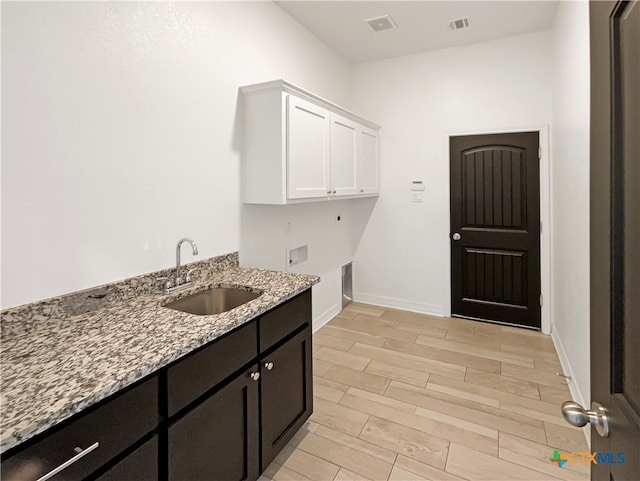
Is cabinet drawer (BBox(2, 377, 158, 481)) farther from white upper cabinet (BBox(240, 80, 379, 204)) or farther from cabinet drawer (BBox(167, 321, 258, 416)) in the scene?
white upper cabinet (BBox(240, 80, 379, 204))

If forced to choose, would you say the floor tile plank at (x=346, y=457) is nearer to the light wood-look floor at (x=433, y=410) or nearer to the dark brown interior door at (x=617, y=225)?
the light wood-look floor at (x=433, y=410)

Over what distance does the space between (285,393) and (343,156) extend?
Answer: 7.11 ft

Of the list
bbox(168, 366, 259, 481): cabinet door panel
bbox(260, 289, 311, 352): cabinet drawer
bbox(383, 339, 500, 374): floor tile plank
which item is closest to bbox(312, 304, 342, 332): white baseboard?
bbox(383, 339, 500, 374): floor tile plank

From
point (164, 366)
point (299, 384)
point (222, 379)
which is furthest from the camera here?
point (299, 384)

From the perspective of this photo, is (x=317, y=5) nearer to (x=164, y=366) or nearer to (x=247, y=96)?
(x=247, y=96)

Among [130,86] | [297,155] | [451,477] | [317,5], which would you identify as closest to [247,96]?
[297,155]

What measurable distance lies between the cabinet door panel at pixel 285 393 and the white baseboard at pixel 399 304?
2401 mm

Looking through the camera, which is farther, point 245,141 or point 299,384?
point 245,141

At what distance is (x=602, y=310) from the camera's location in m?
0.72

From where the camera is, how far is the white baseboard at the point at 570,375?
2.06 metres

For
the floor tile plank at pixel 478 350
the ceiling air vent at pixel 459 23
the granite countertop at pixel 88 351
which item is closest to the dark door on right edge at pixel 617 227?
the granite countertop at pixel 88 351

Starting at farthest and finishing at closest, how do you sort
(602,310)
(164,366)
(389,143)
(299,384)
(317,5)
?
1. (389,143)
2. (317,5)
3. (299,384)
4. (164,366)
5. (602,310)

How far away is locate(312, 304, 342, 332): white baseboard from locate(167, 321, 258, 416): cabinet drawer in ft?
6.85

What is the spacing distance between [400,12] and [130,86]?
238 centimetres
